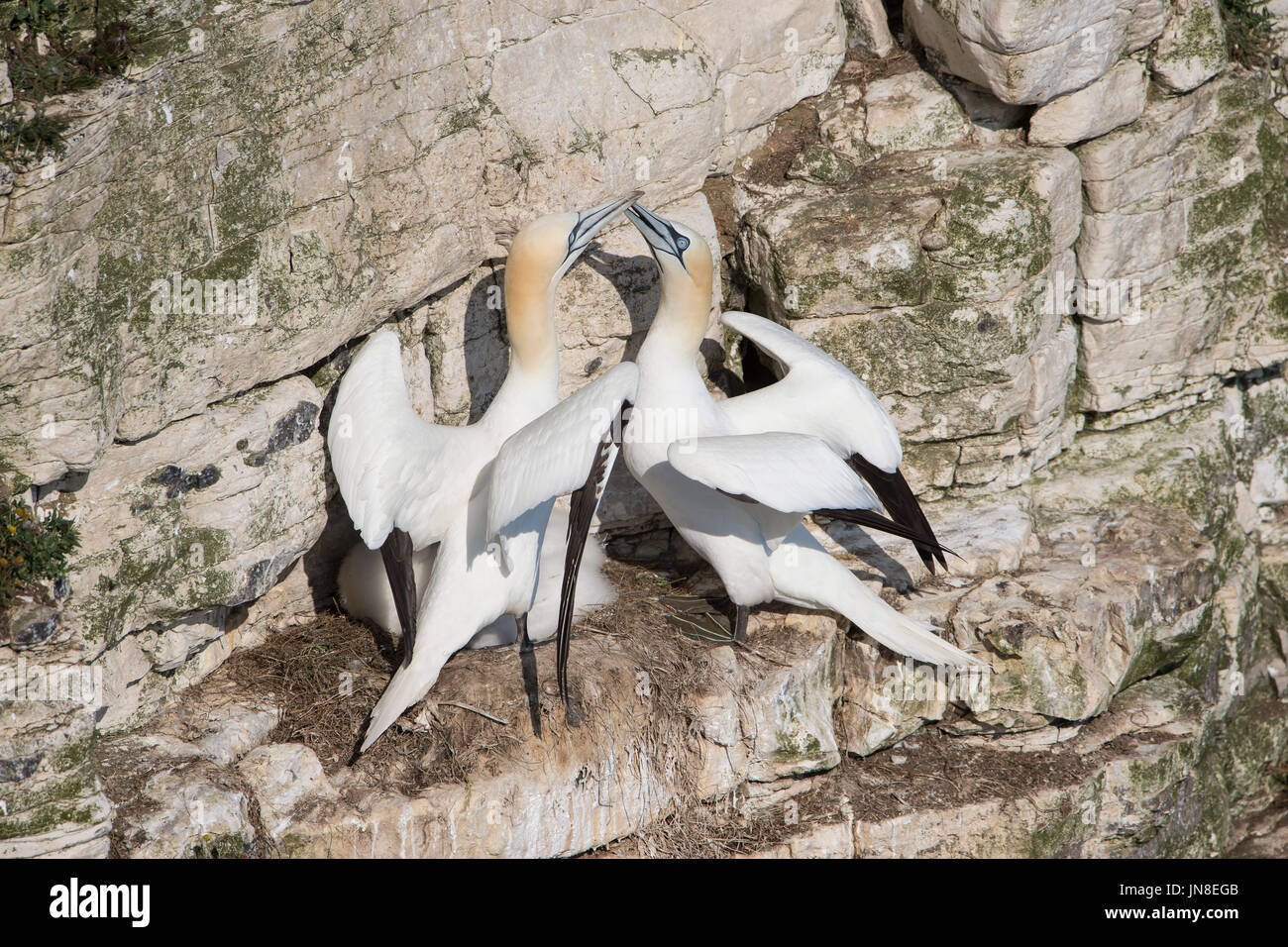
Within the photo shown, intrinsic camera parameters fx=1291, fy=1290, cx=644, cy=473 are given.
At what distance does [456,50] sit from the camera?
19.3 ft

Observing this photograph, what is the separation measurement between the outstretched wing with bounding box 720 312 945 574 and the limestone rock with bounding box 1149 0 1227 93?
8.61ft

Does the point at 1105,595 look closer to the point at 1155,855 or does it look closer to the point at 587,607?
the point at 1155,855

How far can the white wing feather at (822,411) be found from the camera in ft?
20.1

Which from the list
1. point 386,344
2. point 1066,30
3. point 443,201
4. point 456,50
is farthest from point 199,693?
point 1066,30

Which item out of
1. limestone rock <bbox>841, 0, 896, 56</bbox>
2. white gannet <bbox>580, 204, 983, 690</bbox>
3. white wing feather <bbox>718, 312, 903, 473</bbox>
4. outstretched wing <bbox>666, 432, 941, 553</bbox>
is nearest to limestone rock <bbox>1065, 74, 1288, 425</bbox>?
limestone rock <bbox>841, 0, 896, 56</bbox>

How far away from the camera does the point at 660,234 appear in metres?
5.84

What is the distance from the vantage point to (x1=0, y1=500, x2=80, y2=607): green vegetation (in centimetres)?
465

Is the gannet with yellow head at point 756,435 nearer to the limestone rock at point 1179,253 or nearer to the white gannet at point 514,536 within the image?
the white gannet at point 514,536

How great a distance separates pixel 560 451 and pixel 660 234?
1.34m

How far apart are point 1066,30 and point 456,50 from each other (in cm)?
308

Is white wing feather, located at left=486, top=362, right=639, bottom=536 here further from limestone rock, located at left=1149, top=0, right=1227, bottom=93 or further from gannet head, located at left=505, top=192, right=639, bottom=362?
limestone rock, located at left=1149, top=0, right=1227, bottom=93

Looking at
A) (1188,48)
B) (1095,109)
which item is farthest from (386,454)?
(1188,48)

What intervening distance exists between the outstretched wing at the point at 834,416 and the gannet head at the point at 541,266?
999 mm

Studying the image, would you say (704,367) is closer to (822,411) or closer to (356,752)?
(822,411)
